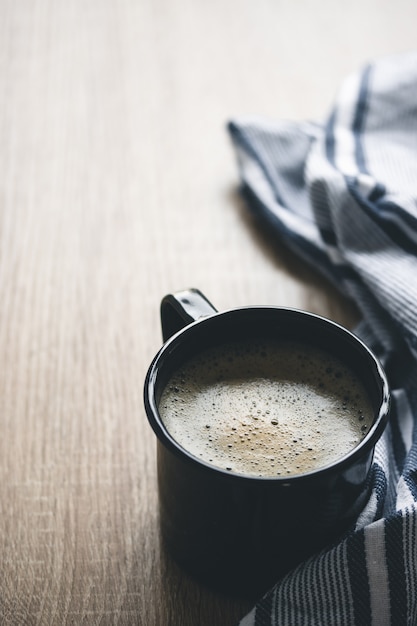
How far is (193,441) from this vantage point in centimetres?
45

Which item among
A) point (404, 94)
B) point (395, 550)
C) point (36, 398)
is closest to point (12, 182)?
→ point (36, 398)

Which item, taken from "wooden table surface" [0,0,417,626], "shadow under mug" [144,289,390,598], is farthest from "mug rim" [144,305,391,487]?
"wooden table surface" [0,0,417,626]

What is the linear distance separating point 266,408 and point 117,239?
31cm

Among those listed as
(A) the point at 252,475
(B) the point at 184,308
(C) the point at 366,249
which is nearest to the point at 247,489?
(A) the point at 252,475

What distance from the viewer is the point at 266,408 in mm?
469

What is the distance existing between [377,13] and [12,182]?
1.71 feet

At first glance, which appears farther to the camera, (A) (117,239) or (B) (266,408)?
(A) (117,239)

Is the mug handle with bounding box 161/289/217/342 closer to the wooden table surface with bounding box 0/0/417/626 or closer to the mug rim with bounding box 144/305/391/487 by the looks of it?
the mug rim with bounding box 144/305/391/487

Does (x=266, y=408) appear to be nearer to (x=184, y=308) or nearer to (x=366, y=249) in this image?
(x=184, y=308)

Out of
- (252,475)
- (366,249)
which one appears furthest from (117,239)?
(252,475)

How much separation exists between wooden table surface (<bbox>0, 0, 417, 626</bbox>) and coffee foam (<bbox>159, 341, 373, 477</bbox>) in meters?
0.09

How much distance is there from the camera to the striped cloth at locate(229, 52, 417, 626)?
1.47 ft

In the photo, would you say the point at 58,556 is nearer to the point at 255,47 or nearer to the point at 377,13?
the point at 255,47

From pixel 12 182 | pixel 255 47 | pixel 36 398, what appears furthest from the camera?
pixel 255 47
